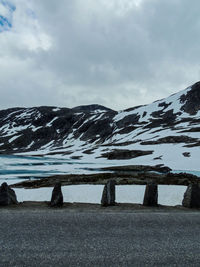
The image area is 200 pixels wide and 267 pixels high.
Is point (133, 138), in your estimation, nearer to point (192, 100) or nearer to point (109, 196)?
point (192, 100)

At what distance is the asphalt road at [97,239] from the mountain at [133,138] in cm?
4400

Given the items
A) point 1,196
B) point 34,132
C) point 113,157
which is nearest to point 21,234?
point 1,196

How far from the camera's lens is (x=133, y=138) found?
326ft

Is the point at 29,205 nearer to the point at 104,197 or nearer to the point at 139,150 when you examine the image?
the point at 104,197

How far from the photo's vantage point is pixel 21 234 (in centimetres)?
673

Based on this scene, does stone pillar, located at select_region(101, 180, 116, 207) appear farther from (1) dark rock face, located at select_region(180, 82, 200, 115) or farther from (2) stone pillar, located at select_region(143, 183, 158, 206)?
(1) dark rock face, located at select_region(180, 82, 200, 115)

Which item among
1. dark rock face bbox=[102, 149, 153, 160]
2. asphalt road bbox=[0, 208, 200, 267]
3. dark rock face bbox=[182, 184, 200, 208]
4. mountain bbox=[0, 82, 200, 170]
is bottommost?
asphalt road bbox=[0, 208, 200, 267]

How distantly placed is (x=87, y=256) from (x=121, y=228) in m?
2.46

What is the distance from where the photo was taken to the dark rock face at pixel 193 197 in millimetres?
11594

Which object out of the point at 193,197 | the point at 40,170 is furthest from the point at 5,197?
the point at 40,170

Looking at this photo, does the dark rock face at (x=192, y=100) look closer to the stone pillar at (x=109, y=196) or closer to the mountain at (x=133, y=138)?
the mountain at (x=133, y=138)

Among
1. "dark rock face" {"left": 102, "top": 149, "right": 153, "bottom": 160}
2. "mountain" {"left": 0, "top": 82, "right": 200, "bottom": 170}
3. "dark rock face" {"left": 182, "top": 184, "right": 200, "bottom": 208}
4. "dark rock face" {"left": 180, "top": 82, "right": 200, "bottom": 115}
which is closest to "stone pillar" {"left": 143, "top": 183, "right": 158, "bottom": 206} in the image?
"dark rock face" {"left": 182, "top": 184, "right": 200, "bottom": 208}

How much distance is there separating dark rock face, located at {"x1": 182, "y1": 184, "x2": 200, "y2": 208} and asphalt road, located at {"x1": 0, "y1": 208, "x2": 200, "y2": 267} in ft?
7.27

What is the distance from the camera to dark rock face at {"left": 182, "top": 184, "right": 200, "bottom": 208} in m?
11.6
